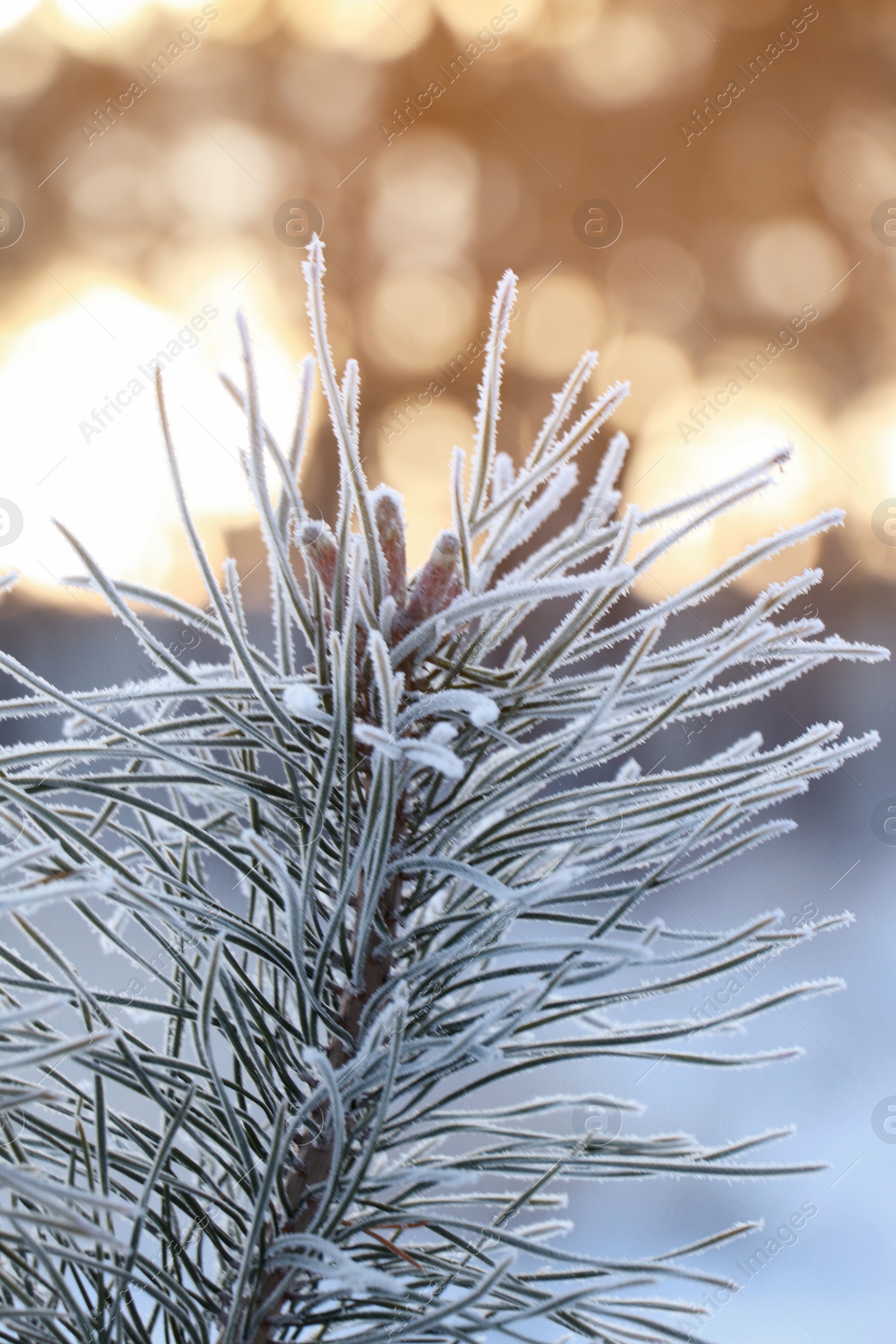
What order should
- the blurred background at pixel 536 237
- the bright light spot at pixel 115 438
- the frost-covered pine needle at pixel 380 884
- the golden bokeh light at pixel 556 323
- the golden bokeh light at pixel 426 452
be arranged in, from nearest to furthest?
1. the frost-covered pine needle at pixel 380 884
2. the bright light spot at pixel 115 438
3. the golden bokeh light at pixel 426 452
4. the blurred background at pixel 536 237
5. the golden bokeh light at pixel 556 323

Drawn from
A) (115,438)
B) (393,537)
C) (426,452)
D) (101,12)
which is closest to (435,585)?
(393,537)

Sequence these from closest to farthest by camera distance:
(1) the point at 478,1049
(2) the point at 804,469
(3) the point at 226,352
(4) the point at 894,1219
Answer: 1. (1) the point at 478,1049
2. (4) the point at 894,1219
3. (3) the point at 226,352
4. (2) the point at 804,469

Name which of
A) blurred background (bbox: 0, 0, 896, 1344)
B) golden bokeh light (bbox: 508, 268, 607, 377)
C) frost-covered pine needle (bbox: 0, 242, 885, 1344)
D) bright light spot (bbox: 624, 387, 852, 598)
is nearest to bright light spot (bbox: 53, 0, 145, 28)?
blurred background (bbox: 0, 0, 896, 1344)

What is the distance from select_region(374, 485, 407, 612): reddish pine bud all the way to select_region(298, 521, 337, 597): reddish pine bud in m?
0.01

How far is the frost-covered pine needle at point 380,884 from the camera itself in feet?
0.55

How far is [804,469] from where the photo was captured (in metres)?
1.22

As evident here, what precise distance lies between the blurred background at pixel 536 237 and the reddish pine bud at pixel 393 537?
34.5 inches

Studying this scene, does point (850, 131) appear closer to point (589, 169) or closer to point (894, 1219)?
point (589, 169)

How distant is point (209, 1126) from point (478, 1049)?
77 millimetres

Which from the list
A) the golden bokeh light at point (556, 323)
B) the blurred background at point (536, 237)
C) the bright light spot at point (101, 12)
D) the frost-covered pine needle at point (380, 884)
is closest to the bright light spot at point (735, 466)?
the blurred background at point (536, 237)

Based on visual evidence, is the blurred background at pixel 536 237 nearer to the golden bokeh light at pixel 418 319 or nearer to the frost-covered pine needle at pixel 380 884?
the golden bokeh light at pixel 418 319

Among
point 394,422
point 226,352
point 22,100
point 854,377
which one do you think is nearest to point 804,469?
point 854,377

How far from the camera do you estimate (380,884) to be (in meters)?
0.17

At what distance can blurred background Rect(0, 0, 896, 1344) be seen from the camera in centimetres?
117
